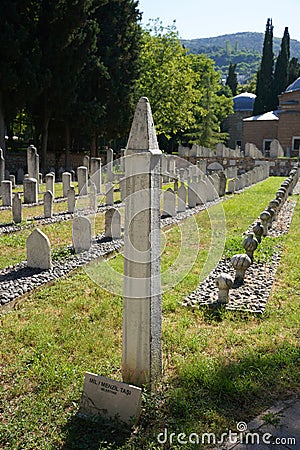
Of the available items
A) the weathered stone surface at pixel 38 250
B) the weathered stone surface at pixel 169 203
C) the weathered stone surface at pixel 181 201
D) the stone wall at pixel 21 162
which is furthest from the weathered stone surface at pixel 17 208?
the stone wall at pixel 21 162

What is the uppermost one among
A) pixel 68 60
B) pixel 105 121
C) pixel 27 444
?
pixel 68 60

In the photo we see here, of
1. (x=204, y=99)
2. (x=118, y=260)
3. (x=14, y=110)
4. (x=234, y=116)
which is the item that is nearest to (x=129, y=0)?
(x=14, y=110)

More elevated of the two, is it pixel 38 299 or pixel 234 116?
pixel 234 116

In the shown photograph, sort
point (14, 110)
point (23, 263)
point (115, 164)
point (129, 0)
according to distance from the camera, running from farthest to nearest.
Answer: point (129, 0), point (115, 164), point (14, 110), point (23, 263)

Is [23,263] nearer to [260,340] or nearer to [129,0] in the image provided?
[260,340]

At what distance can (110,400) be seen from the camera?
363 centimetres

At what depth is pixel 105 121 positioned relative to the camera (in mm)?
26906

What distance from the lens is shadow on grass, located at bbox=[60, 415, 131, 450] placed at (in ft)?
10.9

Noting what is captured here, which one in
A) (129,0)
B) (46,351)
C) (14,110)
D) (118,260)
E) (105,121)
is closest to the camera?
(46,351)

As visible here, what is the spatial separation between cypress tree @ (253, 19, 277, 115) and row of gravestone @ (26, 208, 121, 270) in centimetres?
4479

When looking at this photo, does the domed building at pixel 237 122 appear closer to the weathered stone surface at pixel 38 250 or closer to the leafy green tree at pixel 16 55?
the leafy green tree at pixel 16 55

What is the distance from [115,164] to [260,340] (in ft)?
65.1

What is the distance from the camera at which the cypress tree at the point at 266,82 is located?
1961 inches

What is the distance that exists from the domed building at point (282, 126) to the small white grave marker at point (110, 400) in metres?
36.4
